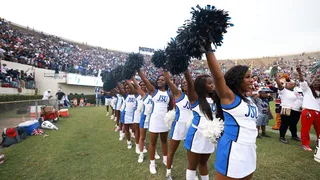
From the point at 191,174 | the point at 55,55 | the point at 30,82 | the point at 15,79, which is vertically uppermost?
the point at 55,55

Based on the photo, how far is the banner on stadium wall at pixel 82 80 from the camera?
2199 centimetres

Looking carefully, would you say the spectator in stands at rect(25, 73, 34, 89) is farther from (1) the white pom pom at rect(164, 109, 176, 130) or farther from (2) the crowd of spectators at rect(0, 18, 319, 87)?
(1) the white pom pom at rect(164, 109, 176, 130)

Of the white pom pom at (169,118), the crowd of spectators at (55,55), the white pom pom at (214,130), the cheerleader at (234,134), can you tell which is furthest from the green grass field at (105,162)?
the crowd of spectators at (55,55)

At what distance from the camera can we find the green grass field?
3697 mm

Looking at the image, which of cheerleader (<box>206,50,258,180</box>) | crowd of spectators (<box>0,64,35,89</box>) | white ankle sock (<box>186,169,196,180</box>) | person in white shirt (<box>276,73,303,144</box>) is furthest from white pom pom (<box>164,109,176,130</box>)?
crowd of spectators (<box>0,64,35,89</box>)

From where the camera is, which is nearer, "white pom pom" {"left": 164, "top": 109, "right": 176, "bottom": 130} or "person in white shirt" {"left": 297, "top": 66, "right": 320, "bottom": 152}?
"white pom pom" {"left": 164, "top": 109, "right": 176, "bottom": 130}

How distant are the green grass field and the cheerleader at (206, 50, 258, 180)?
1944 millimetres

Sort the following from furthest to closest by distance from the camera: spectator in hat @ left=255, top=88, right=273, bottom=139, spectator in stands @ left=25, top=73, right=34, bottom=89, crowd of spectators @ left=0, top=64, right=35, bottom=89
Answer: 1. spectator in stands @ left=25, top=73, right=34, bottom=89
2. crowd of spectators @ left=0, top=64, right=35, bottom=89
3. spectator in hat @ left=255, top=88, right=273, bottom=139

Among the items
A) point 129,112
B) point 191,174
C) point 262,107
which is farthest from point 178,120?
point 262,107

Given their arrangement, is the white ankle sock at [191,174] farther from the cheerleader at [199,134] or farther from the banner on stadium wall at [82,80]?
the banner on stadium wall at [82,80]

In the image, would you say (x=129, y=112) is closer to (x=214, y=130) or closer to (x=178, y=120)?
(x=178, y=120)

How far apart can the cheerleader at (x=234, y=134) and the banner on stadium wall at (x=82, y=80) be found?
22.6 metres

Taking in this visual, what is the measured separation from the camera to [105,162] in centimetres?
441

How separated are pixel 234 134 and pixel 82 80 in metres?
23.8
